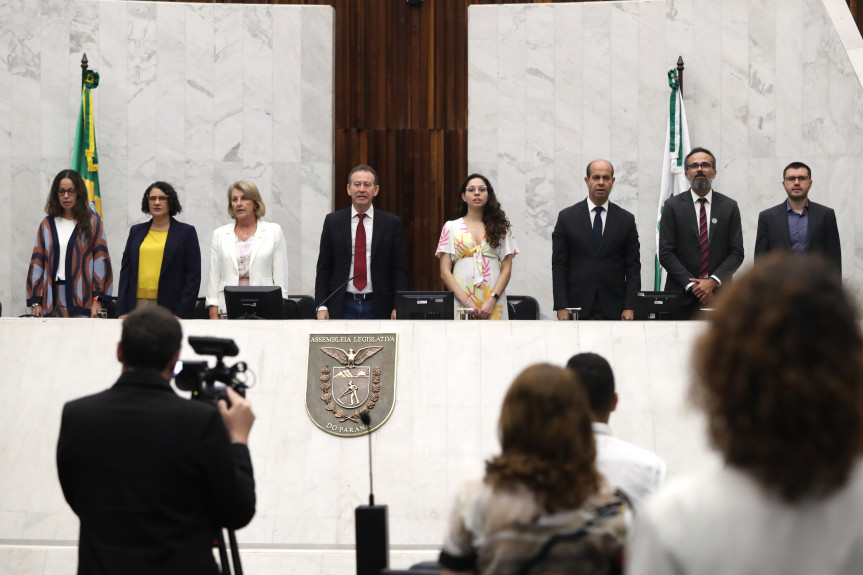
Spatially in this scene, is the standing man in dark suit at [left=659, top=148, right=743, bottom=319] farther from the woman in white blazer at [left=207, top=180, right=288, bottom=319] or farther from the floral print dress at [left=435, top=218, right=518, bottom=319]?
the woman in white blazer at [left=207, top=180, right=288, bottom=319]

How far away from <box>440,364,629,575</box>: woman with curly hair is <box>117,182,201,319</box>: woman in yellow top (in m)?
5.31

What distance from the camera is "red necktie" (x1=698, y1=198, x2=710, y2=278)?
7273 mm

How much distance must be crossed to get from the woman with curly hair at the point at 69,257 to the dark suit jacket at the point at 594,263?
3264mm

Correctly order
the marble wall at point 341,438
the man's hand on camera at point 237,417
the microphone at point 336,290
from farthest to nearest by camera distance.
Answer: the microphone at point 336,290 → the marble wall at point 341,438 → the man's hand on camera at point 237,417

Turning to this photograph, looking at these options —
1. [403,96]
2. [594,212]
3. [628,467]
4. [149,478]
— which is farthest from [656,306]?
[403,96]

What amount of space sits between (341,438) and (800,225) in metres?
3.50

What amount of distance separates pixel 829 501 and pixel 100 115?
9879mm

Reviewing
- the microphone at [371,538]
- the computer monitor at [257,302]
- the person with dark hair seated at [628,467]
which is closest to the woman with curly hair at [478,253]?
the computer monitor at [257,302]

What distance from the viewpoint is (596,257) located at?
740cm

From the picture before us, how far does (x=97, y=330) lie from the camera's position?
21.3 ft

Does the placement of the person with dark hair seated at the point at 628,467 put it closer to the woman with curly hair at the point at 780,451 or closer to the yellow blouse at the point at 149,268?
the woman with curly hair at the point at 780,451

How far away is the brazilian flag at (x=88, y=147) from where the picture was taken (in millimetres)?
10023

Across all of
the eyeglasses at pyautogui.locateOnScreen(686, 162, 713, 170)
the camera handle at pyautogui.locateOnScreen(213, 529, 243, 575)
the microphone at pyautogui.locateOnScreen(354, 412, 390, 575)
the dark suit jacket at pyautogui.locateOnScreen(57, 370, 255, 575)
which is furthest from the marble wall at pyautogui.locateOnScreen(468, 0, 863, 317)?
the dark suit jacket at pyautogui.locateOnScreen(57, 370, 255, 575)

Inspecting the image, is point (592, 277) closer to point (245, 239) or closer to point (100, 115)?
point (245, 239)
